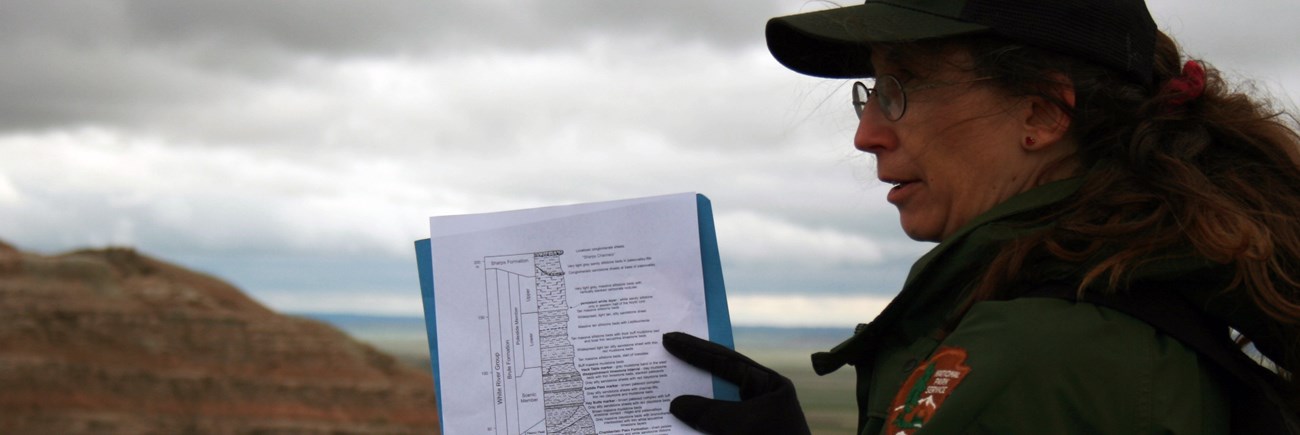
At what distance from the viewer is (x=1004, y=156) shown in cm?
188

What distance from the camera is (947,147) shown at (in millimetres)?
1927

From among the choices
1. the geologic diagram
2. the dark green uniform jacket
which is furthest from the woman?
the geologic diagram

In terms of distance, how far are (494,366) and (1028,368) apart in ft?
3.39

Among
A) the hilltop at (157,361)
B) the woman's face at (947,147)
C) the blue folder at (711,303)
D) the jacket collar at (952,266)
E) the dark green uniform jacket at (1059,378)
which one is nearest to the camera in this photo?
the dark green uniform jacket at (1059,378)

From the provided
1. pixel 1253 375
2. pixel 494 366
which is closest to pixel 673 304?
pixel 494 366

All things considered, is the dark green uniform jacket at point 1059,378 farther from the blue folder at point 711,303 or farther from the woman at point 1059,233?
the blue folder at point 711,303

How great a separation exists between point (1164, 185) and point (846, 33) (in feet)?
1.74

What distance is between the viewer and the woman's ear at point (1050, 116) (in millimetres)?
1828

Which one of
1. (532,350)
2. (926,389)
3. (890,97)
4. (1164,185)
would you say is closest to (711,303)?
(532,350)

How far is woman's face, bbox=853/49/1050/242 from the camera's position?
1.88m

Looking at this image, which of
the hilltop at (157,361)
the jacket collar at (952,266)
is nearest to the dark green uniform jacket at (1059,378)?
the jacket collar at (952,266)

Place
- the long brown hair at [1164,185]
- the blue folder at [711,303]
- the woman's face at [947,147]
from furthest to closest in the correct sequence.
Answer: the blue folder at [711,303]
the woman's face at [947,147]
the long brown hair at [1164,185]

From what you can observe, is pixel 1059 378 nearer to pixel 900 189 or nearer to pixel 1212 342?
pixel 1212 342

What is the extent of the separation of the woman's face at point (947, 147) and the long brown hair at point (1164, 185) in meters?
0.05
